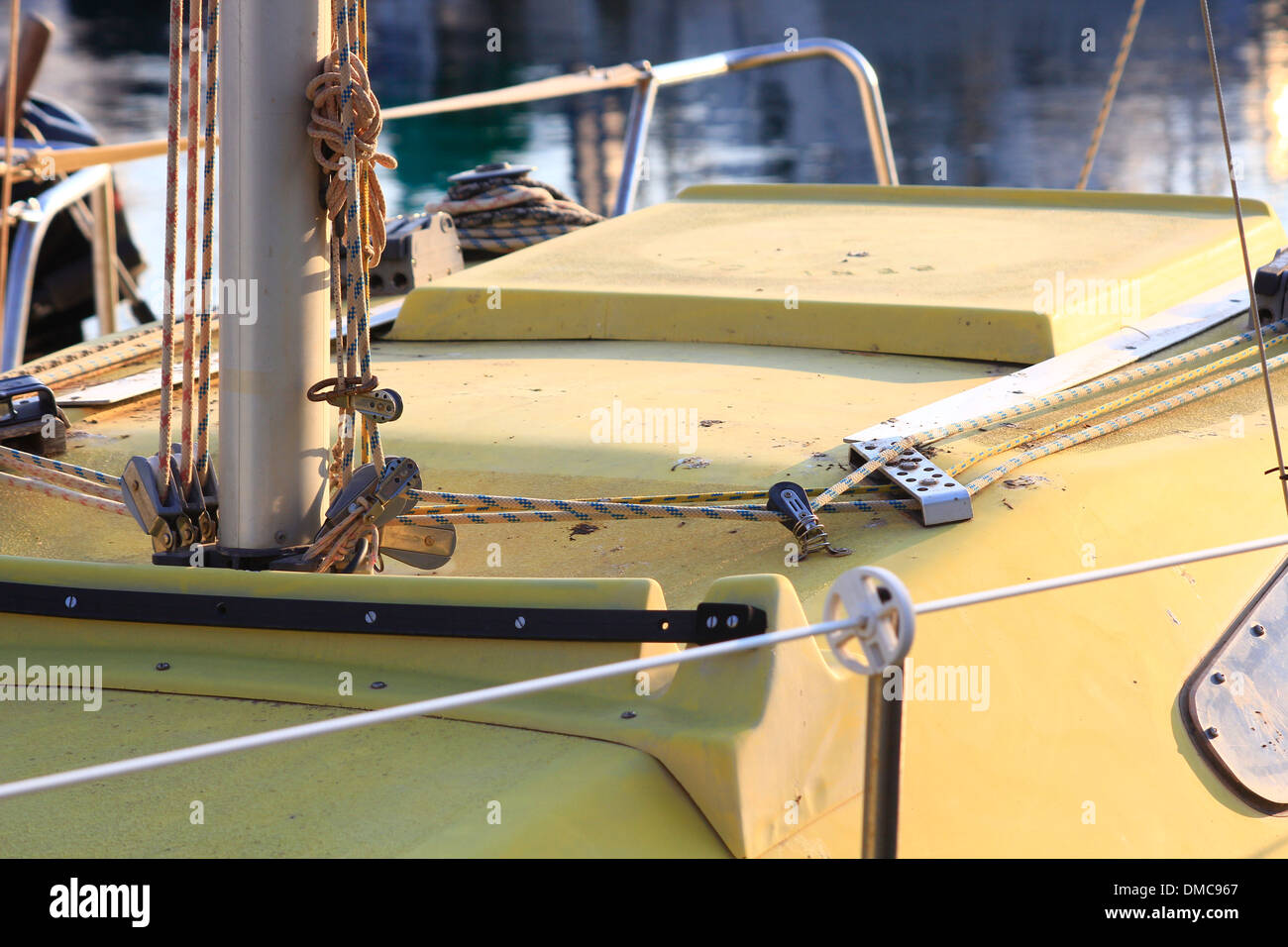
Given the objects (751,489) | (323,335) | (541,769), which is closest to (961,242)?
(751,489)

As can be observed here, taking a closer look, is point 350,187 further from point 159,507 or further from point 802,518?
point 802,518

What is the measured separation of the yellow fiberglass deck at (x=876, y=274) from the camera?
2762mm

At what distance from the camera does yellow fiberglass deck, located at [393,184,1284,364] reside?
9.06 ft

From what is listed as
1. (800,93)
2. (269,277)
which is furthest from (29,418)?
(800,93)

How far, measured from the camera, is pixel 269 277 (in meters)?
1.77

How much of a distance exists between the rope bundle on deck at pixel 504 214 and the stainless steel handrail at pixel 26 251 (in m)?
1.74

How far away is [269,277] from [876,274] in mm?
1538

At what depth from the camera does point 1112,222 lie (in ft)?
→ 11.2

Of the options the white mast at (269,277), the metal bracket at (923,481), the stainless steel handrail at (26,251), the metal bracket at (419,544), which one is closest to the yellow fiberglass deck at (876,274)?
the metal bracket at (923,481)

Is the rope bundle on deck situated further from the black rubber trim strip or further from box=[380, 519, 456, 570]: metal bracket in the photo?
the black rubber trim strip

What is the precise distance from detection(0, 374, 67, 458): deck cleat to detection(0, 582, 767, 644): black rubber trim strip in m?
0.55

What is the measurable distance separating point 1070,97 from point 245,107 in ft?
50.8

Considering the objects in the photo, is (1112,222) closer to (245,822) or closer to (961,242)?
(961,242)

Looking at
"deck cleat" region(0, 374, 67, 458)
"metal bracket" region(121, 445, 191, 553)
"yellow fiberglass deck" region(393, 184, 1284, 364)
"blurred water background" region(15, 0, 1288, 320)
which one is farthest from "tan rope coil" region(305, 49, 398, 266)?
"blurred water background" region(15, 0, 1288, 320)
